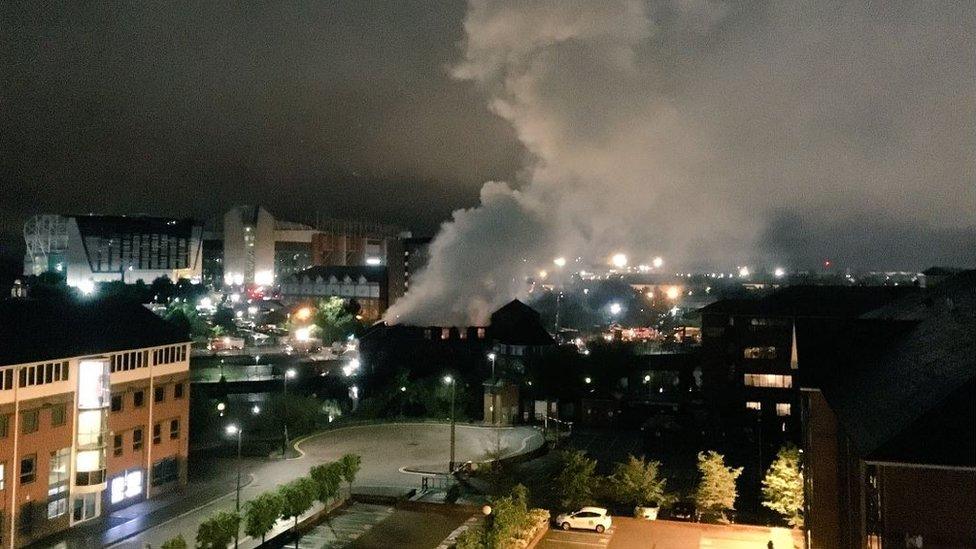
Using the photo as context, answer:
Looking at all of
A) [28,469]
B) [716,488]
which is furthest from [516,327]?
[28,469]

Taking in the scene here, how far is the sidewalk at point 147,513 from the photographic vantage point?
17.9 metres

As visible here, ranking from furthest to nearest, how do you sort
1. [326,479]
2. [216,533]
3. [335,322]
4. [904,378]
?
[335,322]
[326,479]
[216,533]
[904,378]

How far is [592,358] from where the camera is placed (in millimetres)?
44812

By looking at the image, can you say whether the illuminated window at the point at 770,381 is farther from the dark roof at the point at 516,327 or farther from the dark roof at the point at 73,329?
the dark roof at the point at 73,329

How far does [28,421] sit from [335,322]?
41098 mm

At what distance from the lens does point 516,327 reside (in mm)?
47375

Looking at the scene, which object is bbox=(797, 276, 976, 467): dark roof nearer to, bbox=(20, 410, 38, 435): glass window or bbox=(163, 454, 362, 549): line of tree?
bbox=(163, 454, 362, 549): line of tree

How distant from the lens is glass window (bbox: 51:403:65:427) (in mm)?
18234

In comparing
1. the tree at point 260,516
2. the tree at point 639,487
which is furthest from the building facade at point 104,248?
the tree at point 639,487

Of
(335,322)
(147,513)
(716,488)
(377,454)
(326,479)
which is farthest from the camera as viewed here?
(335,322)

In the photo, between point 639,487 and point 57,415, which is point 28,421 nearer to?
point 57,415

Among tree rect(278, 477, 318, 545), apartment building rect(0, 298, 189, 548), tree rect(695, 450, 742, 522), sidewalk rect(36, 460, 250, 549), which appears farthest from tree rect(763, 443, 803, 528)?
apartment building rect(0, 298, 189, 548)

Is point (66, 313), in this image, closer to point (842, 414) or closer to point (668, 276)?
point (842, 414)

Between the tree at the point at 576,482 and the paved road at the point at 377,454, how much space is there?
5.43m
